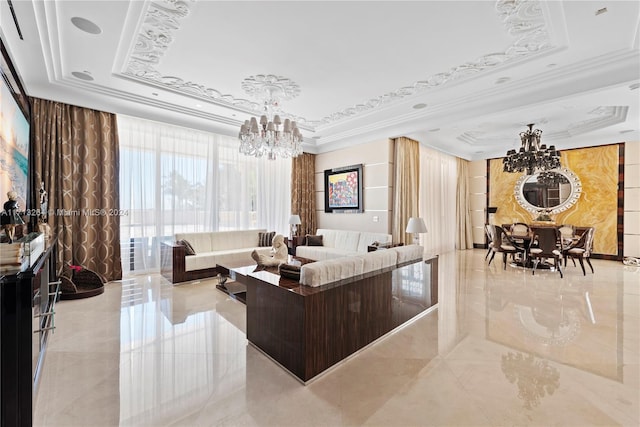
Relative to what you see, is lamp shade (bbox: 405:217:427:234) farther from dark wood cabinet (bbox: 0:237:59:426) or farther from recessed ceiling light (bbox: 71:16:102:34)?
recessed ceiling light (bbox: 71:16:102:34)

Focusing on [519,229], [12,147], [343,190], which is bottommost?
[519,229]

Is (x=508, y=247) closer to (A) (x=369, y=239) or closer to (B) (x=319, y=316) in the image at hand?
(A) (x=369, y=239)

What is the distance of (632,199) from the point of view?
664cm

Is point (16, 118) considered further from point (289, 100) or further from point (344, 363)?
point (344, 363)

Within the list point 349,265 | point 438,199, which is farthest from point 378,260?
point 438,199

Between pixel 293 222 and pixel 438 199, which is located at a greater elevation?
pixel 438 199

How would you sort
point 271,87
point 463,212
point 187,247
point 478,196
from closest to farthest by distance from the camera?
1. point 271,87
2. point 187,247
3. point 463,212
4. point 478,196

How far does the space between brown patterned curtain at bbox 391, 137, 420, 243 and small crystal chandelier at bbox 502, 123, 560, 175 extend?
6.59 ft

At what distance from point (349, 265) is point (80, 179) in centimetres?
454

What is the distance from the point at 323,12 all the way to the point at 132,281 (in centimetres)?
483

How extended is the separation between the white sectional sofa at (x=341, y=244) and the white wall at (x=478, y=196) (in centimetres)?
494

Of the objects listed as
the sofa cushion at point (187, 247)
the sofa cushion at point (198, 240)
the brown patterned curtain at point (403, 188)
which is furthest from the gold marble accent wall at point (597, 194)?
the sofa cushion at point (187, 247)

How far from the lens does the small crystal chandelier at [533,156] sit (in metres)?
5.66

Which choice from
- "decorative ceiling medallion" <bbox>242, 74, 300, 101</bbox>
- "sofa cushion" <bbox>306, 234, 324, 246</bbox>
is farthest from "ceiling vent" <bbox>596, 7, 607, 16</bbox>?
"sofa cushion" <bbox>306, 234, 324, 246</bbox>
